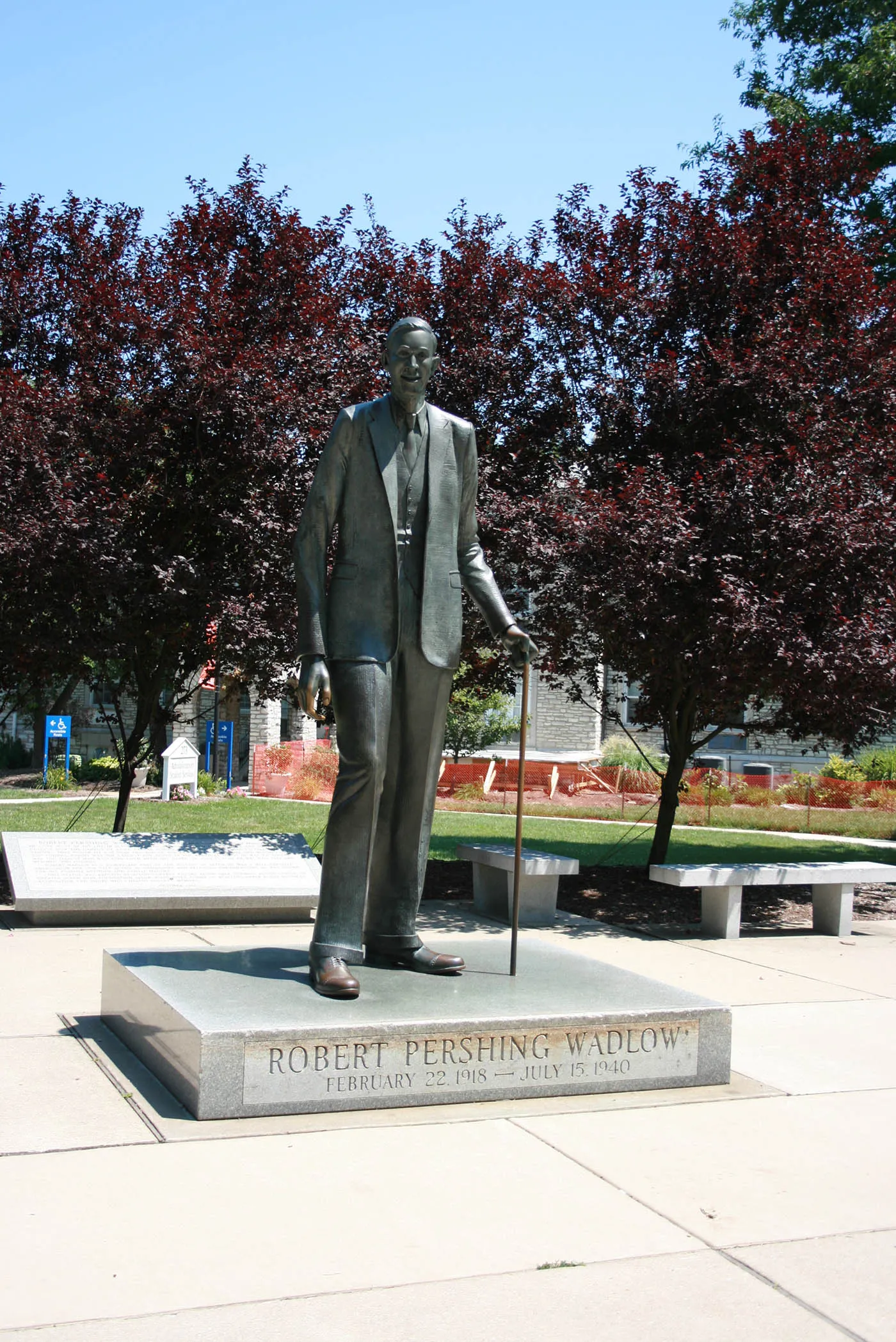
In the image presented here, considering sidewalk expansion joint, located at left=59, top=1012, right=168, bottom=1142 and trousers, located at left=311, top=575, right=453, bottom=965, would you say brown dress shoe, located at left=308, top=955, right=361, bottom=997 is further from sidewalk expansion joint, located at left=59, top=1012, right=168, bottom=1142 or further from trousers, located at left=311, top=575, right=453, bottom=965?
sidewalk expansion joint, located at left=59, top=1012, right=168, bottom=1142

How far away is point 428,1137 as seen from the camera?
4.69 m

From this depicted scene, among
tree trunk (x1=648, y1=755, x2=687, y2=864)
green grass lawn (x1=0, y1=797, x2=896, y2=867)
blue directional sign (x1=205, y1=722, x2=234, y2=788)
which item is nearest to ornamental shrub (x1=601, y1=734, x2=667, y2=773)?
green grass lawn (x1=0, y1=797, x2=896, y2=867)

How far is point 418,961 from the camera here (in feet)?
19.7

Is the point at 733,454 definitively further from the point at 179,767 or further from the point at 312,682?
the point at 179,767

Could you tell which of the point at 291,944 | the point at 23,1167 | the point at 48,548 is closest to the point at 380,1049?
the point at 23,1167

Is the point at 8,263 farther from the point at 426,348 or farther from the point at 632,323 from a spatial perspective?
the point at 426,348

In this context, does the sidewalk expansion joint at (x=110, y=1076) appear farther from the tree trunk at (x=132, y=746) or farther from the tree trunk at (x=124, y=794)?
the tree trunk at (x=124, y=794)

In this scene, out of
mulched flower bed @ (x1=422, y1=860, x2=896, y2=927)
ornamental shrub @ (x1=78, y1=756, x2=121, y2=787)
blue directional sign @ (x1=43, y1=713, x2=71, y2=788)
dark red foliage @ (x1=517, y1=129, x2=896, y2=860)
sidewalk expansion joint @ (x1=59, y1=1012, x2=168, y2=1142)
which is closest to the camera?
sidewalk expansion joint @ (x1=59, y1=1012, x2=168, y2=1142)

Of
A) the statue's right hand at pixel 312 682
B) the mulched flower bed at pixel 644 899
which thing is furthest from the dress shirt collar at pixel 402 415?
the mulched flower bed at pixel 644 899

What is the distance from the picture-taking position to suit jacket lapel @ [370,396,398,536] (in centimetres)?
582

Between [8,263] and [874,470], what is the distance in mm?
6772

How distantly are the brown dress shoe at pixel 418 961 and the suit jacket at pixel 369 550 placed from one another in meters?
1.32

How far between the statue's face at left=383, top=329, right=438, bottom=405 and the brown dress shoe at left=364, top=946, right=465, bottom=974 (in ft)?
8.08

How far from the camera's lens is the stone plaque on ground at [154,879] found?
886 centimetres
